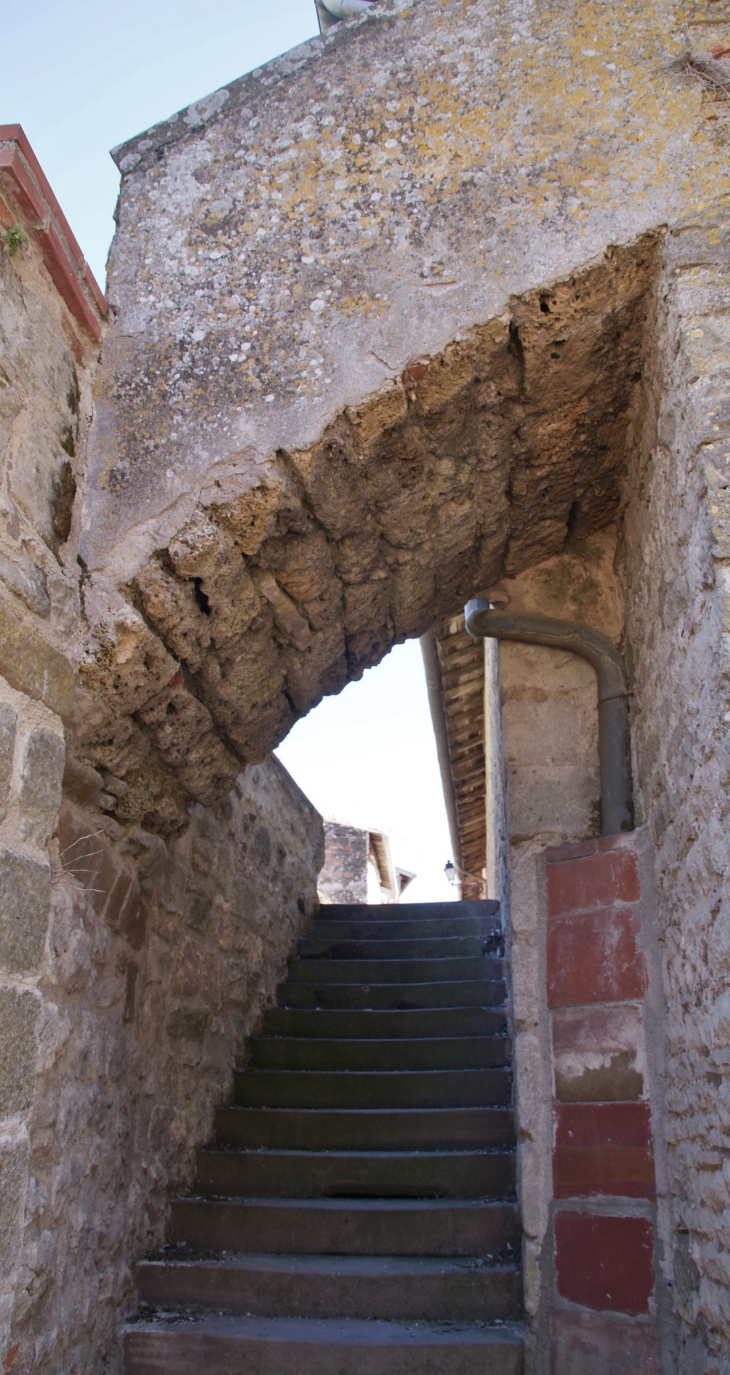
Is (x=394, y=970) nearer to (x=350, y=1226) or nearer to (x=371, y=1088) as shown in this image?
(x=371, y=1088)

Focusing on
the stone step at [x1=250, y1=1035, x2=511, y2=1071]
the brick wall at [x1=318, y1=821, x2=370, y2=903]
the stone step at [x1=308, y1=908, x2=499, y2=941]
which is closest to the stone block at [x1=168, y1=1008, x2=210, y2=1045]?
the stone step at [x1=250, y1=1035, x2=511, y2=1071]

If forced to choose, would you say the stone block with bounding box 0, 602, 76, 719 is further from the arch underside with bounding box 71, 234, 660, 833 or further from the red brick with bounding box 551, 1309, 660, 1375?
the red brick with bounding box 551, 1309, 660, 1375

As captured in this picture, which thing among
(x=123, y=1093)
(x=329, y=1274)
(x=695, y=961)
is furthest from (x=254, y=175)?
(x=329, y=1274)

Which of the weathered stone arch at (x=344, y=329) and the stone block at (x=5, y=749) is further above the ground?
the weathered stone arch at (x=344, y=329)

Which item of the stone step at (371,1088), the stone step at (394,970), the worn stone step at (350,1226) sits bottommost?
the worn stone step at (350,1226)

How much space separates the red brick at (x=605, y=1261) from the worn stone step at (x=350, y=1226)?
40 cm

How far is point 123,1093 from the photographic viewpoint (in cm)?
214

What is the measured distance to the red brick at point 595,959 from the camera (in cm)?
205

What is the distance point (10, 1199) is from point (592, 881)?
1.42 m

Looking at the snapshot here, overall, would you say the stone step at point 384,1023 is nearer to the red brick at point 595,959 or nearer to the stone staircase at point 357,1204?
the stone staircase at point 357,1204

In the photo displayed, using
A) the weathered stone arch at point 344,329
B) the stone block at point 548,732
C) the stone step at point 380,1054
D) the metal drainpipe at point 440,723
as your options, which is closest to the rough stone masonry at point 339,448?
the weathered stone arch at point 344,329

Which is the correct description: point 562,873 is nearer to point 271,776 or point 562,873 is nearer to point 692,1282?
point 692,1282

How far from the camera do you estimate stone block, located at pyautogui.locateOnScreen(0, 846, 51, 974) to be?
55.5 inches

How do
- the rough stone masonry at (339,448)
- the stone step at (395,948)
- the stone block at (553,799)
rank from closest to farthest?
the rough stone masonry at (339,448) → the stone block at (553,799) → the stone step at (395,948)
